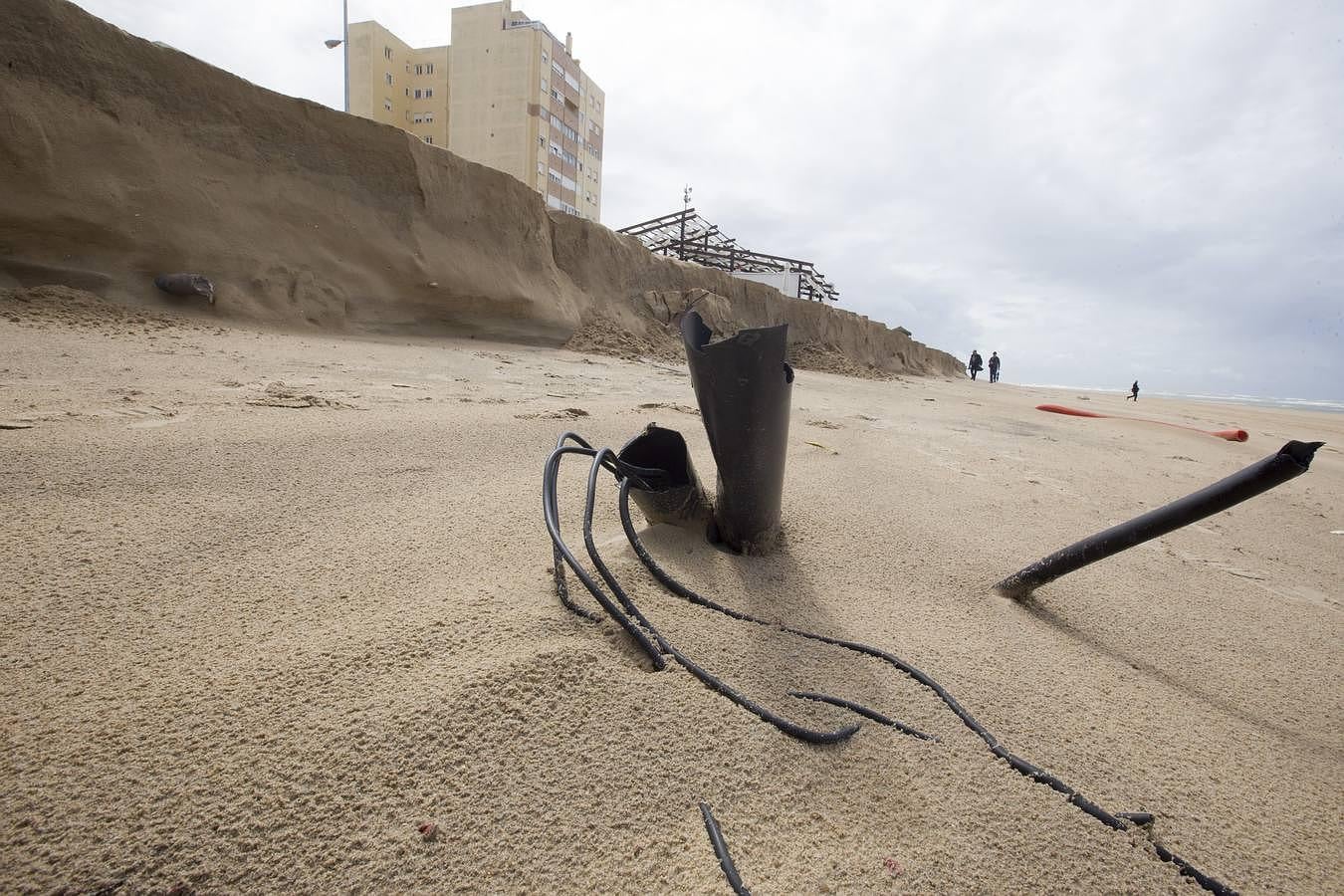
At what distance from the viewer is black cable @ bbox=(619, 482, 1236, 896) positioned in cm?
66

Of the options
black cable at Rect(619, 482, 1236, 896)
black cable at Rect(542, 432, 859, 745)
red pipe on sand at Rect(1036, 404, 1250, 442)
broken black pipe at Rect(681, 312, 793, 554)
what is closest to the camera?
black cable at Rect(619, 482, 1236, 896)

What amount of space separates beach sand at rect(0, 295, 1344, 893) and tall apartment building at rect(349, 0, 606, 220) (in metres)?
27.1

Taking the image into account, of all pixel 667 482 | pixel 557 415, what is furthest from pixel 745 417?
pixel 557 415

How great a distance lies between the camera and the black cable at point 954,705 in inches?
25.9

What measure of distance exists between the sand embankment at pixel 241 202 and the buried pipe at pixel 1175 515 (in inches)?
235

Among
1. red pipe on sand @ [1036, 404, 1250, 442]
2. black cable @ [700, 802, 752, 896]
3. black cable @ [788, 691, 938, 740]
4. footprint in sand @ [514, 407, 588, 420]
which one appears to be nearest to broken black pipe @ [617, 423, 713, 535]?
black cable @ [788, 691, 938, 740]

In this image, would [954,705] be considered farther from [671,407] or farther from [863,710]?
[671,407]

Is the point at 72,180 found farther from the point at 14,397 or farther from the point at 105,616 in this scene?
the point at 105,616

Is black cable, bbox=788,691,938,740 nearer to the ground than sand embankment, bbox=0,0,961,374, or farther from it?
nearer to the ground

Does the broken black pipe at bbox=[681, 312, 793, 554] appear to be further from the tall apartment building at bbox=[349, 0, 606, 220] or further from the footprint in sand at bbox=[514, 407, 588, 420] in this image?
the tall apartment building at bbox=[349, 0, 606, 220]

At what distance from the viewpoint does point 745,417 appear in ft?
3.95

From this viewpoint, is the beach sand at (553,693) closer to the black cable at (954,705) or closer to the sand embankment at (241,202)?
the black cable at (954,705)

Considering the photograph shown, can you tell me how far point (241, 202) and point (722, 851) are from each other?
6559 mm

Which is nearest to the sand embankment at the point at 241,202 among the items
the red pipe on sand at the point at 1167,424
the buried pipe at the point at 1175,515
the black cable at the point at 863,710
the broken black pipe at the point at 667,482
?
the broken black pipe at the point at 667,482
